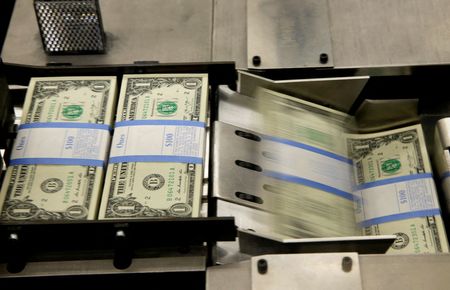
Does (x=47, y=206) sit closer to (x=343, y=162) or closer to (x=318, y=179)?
(x=318, y=179)

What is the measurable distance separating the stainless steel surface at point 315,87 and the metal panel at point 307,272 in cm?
55

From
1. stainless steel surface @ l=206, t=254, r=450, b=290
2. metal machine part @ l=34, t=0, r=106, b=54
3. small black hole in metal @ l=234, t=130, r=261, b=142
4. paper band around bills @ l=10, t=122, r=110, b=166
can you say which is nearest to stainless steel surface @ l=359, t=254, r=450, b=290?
stainless steel surface @ l=206, t=254, r=450, b=290

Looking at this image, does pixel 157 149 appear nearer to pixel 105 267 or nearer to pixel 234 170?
pixel 234 170

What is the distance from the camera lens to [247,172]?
1.45m

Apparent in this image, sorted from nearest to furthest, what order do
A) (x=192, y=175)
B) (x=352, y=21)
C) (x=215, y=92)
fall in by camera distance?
(x=192, y=175)
(x=215, y=92)
(x=352, y=21)

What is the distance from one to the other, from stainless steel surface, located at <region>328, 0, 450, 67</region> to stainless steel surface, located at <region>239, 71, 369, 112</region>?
0.23 feet

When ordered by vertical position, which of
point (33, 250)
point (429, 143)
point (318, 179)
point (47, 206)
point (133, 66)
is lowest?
point (33, 250)

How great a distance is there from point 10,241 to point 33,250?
70 millimetres

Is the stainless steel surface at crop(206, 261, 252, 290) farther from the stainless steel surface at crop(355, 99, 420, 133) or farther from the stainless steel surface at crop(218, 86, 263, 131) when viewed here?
the stainless steel surface at crop(355, 99, 420, 133)

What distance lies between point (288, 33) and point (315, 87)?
0.64 feet

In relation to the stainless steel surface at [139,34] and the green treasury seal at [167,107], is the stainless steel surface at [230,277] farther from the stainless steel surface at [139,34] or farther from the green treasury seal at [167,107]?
the stainless steel surface at [139,34]

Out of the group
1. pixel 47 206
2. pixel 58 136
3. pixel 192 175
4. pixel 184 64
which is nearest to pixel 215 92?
pixel 184 64

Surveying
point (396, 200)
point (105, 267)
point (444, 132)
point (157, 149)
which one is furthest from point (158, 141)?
point (444, 132)

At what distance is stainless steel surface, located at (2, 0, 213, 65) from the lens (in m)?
1.68
